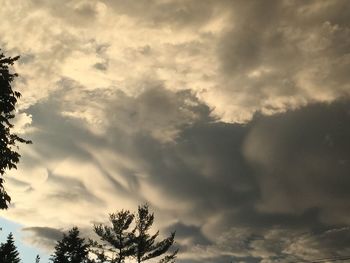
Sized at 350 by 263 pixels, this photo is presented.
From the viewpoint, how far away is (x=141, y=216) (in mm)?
40844

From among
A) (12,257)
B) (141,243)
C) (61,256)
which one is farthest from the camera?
(12,257)

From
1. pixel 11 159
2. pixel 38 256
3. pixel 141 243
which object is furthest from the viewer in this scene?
pixel 38 256

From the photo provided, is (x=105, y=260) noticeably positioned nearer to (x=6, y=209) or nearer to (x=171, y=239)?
(x=171, y=239)

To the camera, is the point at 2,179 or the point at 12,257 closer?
the point at 2,179

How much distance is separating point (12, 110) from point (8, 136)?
1.30 m

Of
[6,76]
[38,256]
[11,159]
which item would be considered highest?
[38,256]

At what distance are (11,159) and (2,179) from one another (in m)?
1.03

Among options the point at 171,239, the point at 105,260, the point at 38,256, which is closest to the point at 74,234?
the point at 105,260

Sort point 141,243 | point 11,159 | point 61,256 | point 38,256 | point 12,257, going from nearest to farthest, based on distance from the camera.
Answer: point 11,159, point 141,243, point 61,256, point 12,257, point 38,256

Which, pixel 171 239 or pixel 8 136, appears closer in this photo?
pixel 8 136

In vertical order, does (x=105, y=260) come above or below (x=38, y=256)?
below

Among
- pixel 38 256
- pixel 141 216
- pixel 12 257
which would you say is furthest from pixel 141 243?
pixel 38 256

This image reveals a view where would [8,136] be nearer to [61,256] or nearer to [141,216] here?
[141,216]

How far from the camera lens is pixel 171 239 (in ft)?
136
